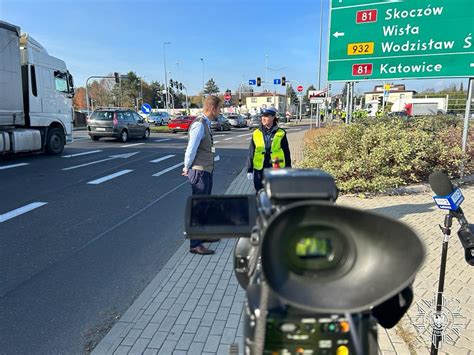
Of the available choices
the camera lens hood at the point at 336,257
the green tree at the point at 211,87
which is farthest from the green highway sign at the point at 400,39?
the green tree at the point at 211,87

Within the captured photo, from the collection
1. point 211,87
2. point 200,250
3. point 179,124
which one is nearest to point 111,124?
point 179,124

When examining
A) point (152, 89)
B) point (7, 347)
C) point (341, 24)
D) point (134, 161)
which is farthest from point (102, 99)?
point (7, 347)

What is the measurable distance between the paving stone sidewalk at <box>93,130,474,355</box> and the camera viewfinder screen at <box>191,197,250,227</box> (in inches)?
53.7

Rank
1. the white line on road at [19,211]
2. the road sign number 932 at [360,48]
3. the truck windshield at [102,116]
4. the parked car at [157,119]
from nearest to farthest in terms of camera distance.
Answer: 1. the white line on road at [19,211]
2. the road sign number 932 at [360,48]
3. the truck windshield at [102,116]
4. the parked car at [157,119]

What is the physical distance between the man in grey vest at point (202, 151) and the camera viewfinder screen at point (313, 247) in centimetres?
317

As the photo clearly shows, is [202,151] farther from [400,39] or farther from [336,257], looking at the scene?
[400,39]

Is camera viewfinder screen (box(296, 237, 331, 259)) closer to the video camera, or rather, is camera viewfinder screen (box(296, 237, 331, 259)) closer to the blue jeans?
the video camera

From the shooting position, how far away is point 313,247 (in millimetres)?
1190

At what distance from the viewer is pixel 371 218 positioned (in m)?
1.14

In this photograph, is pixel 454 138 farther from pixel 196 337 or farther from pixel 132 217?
pixel 196 337

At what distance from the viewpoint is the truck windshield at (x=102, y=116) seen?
1883 centimetres

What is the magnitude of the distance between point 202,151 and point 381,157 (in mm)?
4250

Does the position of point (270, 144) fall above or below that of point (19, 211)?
above

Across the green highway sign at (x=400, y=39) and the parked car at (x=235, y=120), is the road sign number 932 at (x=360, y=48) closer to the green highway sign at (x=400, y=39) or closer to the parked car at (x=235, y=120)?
the green highway sign at (x=400, y=39)
